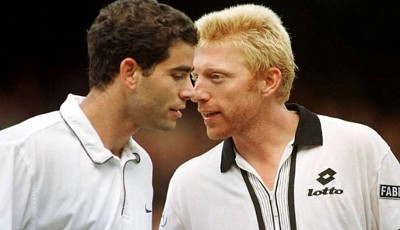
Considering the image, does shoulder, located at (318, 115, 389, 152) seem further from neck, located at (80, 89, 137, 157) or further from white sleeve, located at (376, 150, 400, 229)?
neck, located at (80, 89, 137, 157)

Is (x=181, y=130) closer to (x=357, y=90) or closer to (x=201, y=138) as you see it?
(x=201, y=138)

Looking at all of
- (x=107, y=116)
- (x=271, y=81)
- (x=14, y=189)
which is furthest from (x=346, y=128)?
(x=14, y=189)

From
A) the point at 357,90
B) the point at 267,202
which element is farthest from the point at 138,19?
the point at 357,90

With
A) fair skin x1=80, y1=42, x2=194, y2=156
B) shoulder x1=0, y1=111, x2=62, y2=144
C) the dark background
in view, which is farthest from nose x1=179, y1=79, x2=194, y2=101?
the dark background

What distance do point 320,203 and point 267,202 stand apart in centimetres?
21

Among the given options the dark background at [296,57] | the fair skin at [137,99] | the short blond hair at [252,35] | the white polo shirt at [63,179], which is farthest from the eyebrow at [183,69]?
the dark background at [296,57]

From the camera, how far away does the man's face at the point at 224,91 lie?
11.4ft

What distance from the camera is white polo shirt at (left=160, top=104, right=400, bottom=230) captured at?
3293 mm

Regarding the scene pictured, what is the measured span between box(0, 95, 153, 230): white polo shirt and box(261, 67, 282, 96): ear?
0.80m

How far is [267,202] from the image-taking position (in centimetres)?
333

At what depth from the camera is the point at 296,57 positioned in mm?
7246

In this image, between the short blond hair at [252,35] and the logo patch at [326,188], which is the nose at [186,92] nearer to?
the short blond hair at [252,35]

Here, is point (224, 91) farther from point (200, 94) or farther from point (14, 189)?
point (14, 189)

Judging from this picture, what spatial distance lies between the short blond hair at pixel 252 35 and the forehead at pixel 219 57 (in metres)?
0.02
